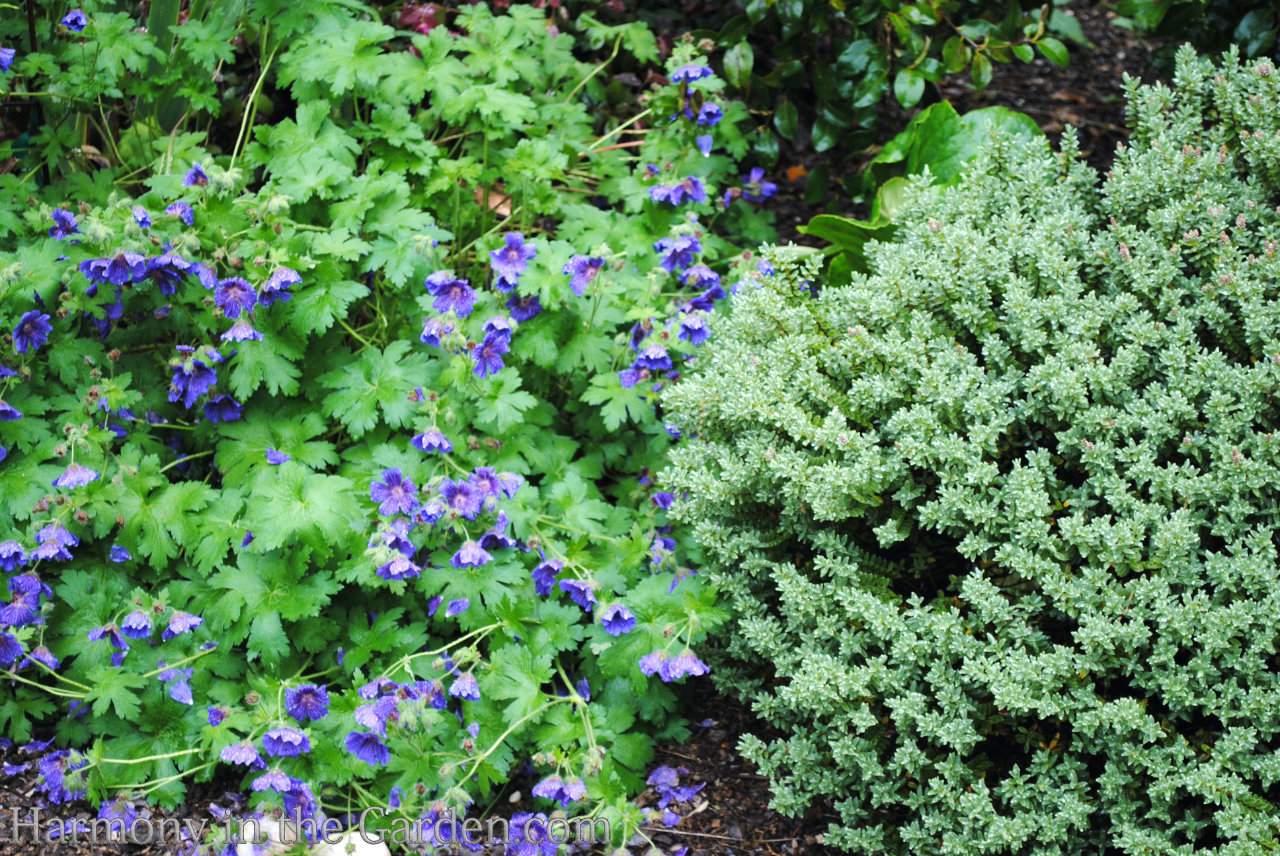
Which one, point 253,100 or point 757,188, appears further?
point 757,188

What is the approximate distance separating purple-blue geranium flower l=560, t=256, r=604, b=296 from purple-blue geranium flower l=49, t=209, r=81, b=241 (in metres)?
1.29

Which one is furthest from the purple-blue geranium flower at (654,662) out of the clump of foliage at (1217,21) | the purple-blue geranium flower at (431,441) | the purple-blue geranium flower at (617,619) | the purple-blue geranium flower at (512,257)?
the clump of foliage at (1217,21)

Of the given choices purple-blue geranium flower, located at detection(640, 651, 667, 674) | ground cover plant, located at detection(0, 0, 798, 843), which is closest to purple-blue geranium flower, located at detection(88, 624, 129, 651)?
ground cover plant, located at detection(0, 0, 798, 843)

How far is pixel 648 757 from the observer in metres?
2.46

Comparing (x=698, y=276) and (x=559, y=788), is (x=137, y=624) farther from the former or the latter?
(x=698, y=276)

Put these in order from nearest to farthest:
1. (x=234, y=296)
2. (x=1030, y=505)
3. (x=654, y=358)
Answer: (x=1030, y=505) → (x=234, y=296) → (x=654, y=358)

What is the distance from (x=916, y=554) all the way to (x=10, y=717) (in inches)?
87.6

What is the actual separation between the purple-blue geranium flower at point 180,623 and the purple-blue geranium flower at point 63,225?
1.05 meters

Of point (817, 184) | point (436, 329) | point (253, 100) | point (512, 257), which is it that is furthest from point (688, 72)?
point (253, 100)

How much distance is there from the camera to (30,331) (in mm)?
2574

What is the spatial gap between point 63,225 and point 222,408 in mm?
642

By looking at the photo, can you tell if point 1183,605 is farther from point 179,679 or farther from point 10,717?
point 10,717

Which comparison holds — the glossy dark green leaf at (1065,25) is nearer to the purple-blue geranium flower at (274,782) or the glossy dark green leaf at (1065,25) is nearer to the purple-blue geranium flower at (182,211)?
the purple-blue geranium flower at (182,211)

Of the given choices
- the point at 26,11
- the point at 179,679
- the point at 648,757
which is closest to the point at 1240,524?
the point at 648,757
